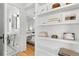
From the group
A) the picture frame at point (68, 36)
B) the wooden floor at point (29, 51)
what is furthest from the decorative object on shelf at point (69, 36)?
the wooden floor at point (29, 51)

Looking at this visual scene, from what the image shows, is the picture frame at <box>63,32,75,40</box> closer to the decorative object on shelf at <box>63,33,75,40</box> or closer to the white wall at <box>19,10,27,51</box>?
the decorative object on shelf at <box>63,33,75,40</box>

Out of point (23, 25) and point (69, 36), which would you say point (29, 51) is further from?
point (69, 36)

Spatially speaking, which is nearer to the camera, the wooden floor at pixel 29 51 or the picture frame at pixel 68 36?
the picture frame at pixel 68 36

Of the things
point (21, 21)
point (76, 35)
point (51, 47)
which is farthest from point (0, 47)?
point (76, 35)

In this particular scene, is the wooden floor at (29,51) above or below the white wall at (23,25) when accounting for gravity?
below

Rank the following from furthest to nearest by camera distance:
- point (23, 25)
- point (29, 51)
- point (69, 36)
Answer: point (23, 25), point (29, 51), point (69, 36)

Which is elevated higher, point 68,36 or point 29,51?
point 68,36

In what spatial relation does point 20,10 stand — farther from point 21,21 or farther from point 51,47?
point 51,47

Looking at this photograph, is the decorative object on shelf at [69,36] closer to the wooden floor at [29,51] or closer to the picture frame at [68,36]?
the picture frame at [68,36]

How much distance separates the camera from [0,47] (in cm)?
239

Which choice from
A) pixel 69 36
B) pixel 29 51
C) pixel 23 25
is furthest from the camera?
pixel 23 25

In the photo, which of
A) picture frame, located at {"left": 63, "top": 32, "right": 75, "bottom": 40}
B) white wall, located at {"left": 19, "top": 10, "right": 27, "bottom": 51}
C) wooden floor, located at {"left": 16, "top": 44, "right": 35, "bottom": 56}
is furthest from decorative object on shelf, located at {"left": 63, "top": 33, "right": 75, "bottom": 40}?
white wall, located at {"left": 19, "top": 10, "right": 27, "bottom": 51}

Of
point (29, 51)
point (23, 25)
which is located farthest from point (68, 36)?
point (23, 25)

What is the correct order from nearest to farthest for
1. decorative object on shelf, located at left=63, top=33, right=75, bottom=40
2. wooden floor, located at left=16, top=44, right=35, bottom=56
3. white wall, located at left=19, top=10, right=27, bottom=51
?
1. decorative object on shelf, located at left=63, top=33, right=75, bottom=40
2. wooden floor, located at left=16, top=44, right=35, bottom=56
3. white wall, located at left=19, top=10, right=27, bottom=51
